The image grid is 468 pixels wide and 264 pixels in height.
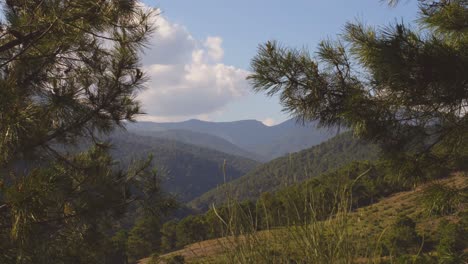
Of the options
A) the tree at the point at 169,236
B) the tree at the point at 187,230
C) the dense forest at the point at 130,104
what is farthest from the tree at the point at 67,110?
the tree at the point at 169,236

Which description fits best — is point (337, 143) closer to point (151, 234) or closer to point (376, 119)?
point (151, 234)

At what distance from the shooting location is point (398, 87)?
175 inches

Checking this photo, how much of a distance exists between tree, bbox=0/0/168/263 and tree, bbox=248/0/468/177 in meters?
1.93

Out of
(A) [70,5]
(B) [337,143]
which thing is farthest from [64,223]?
(B) [337,143]

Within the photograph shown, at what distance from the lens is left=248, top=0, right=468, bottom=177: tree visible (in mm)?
4246

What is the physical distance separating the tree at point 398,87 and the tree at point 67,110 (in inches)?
75.9

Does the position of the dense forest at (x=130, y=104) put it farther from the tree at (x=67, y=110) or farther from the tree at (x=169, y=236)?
the tree at (x=169, y=236)

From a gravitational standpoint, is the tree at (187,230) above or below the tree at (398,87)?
below

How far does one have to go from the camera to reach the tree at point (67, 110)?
3760 mm

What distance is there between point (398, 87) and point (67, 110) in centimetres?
388

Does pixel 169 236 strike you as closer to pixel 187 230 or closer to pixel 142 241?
pixel 187 230

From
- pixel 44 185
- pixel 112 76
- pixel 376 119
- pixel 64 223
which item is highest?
pixel 112 76

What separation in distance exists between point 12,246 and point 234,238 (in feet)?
9.97

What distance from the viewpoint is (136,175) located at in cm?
741
